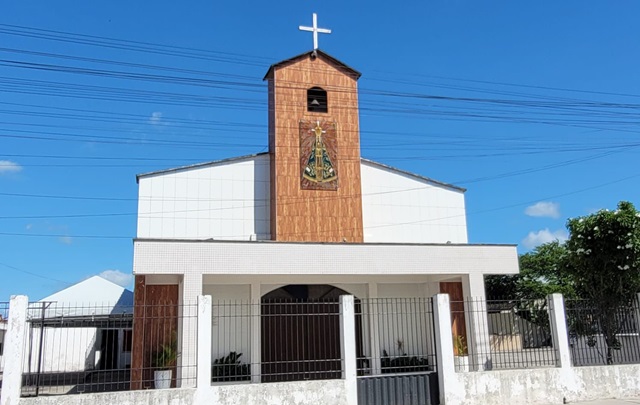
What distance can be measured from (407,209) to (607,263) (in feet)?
24.3

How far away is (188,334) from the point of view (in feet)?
43.5

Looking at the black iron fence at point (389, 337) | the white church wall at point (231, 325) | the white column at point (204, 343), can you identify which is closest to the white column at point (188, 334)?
the white column at point (204, 343)

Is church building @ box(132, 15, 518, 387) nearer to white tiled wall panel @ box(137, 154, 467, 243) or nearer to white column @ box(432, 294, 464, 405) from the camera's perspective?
white tiled wall panel @ box(137, 154, 467, 243)

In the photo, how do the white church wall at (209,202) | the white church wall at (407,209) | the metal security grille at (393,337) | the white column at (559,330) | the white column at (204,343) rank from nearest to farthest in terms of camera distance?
1. the white column at (204,343)
2. the white column at (559,330)
3. the metal security grille at (393,337)
4. the white church wall at (209,202)
5. the white church wall at (407,209)

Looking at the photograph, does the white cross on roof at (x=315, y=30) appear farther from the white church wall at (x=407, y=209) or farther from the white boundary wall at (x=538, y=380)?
the white boundary wall at (x=538, y=380)

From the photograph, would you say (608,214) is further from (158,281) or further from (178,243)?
(158,281)

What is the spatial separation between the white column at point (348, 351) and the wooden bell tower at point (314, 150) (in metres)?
6.64

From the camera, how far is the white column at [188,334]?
42.9 ft

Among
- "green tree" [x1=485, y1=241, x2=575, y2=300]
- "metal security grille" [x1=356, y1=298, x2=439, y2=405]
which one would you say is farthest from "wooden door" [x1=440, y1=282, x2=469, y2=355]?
"green tree" [x1=485, y1=241, x2=575, y2=300]

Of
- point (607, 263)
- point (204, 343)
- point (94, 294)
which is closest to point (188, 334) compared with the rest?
point (204, 343)

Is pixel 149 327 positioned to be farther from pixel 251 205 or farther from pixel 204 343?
pixel 251 205

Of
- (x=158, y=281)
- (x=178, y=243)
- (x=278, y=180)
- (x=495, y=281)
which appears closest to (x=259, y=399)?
(x=178, y=243)

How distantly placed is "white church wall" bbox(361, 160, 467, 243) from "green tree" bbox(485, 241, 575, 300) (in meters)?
12.9

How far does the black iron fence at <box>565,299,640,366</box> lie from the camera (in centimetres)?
1308
